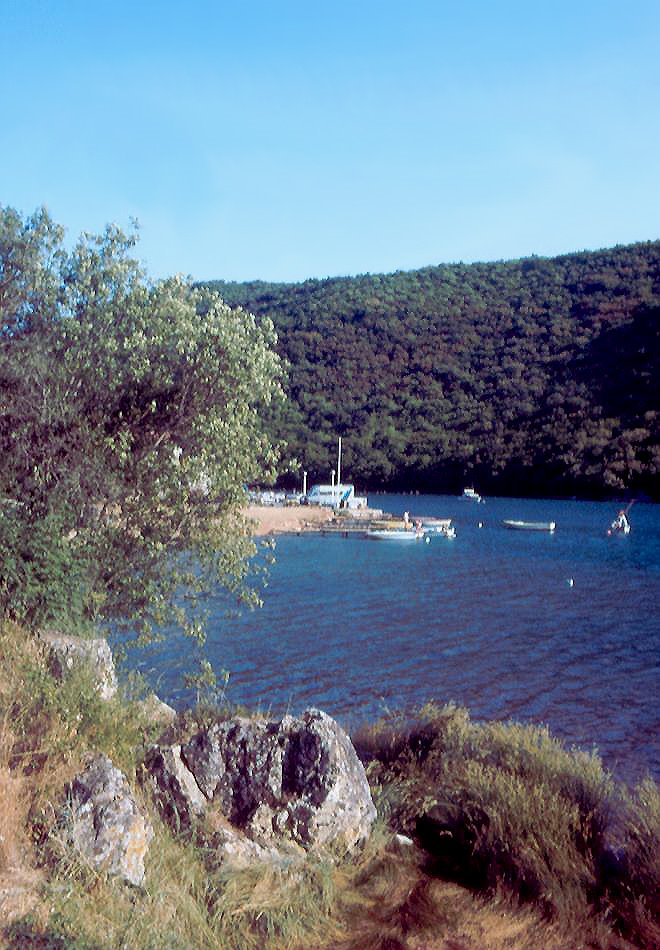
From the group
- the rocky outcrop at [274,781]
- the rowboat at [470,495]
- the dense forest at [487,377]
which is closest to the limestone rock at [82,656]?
the rocky outcrop at [274,781]

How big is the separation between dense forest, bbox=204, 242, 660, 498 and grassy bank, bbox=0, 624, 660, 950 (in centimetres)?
8345

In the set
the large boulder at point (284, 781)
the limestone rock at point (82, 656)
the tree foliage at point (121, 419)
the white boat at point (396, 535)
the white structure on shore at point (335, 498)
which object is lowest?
the white boat at point (396, 535)

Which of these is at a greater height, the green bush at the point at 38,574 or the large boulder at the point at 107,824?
the green bush at the point at 38,574

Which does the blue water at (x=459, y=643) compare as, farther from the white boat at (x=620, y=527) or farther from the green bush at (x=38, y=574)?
the white boat at (x=620, y=527)

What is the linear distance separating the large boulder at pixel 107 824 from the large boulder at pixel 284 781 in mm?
899

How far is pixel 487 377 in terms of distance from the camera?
126m

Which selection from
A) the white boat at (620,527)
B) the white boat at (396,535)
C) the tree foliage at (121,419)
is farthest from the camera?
the white boat at (620,527)

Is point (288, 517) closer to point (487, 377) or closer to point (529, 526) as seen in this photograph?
point (529, 526)

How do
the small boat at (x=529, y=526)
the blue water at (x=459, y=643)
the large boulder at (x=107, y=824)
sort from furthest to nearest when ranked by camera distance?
1. the small boat at (x=529, y=526)
2. the blue water at (x=459, y=643)
3. the large boulder at (x=107, y=824)

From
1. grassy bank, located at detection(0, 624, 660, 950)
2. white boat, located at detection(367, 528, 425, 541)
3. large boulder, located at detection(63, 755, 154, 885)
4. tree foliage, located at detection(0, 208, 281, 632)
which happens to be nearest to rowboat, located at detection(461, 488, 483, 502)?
white boat, located at detection(367, 528, 425, 541)

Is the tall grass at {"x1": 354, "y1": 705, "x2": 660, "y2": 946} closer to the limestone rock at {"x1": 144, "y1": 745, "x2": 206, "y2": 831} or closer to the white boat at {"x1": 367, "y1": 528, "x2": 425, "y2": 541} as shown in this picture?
the limestone rock at {"x1": 144, "y1": 745, "x2": 206, "y2": 831}

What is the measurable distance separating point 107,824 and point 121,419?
4888 mm

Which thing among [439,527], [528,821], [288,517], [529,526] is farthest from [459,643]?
[288,517]

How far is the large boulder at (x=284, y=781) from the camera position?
580 centimetres
